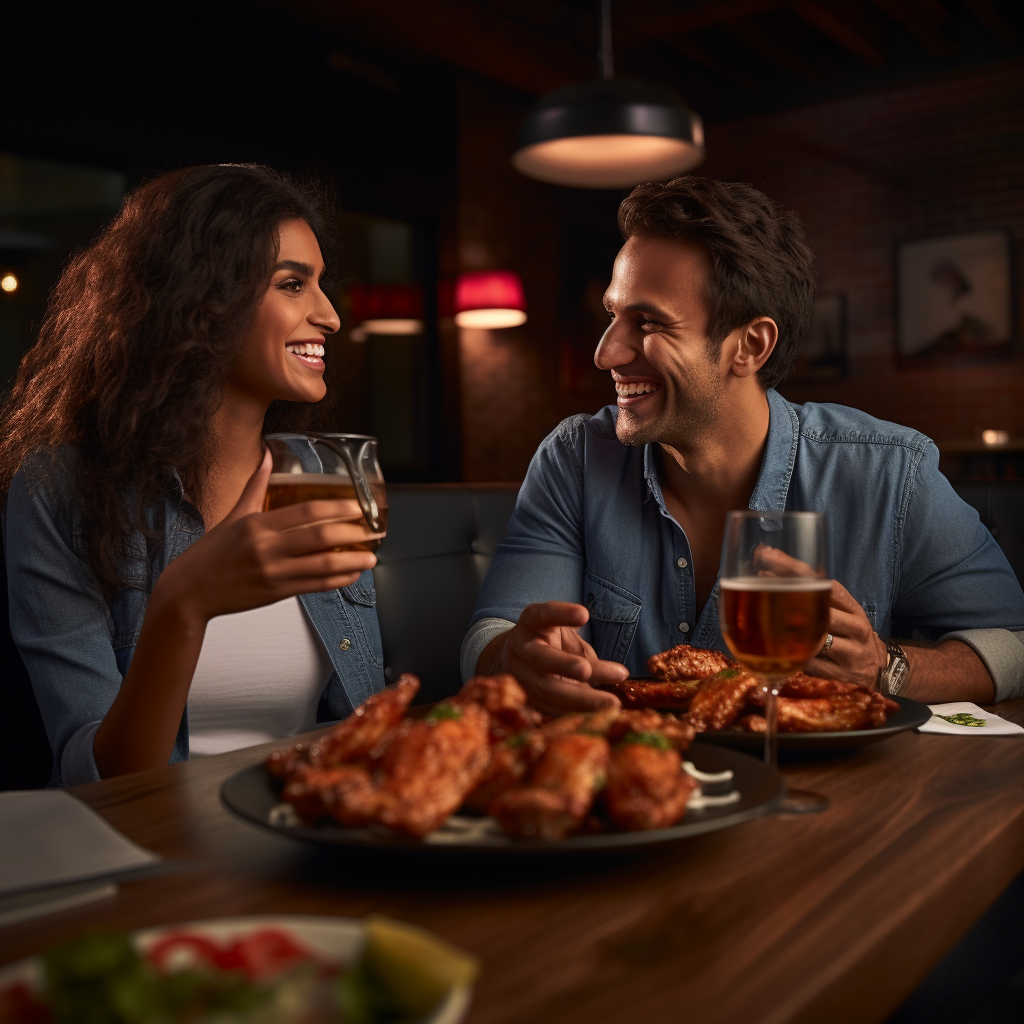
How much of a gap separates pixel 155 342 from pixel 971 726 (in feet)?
4.54

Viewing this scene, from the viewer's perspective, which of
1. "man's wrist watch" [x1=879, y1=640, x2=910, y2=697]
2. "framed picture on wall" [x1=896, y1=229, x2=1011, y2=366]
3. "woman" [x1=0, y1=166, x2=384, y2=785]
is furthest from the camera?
"framed picture on wall" [x1=896, y1=229, x2=1011, y2=366]

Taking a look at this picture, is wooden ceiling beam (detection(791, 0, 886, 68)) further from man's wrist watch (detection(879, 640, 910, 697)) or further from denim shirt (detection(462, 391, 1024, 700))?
man's wrist watch (detection(879, 640, 910, 697))

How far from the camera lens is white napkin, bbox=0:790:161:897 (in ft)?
2.27

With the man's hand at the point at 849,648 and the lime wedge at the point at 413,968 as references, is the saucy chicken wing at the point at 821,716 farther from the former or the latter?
the lime wedge at the point at 413,968

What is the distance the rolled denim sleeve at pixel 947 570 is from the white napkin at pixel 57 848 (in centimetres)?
119

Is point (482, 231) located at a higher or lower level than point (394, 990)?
higher

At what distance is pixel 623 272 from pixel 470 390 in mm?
5618

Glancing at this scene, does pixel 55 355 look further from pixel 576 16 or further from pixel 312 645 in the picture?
pixel 576 16

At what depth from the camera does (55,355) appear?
1875 mm

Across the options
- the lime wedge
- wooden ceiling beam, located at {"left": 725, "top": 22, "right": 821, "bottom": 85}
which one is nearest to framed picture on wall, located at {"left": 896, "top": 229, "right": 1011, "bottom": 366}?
wooden ceiling beam, located at {"left": 725, "top": 22, "right": 821, "bottom": 85}

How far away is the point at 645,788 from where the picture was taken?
28.9 inches

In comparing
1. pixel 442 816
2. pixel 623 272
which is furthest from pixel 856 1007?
pixel 623 272

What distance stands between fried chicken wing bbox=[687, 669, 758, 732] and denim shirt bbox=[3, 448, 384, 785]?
78 centimetres

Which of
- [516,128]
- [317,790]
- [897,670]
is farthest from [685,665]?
[516,128]
